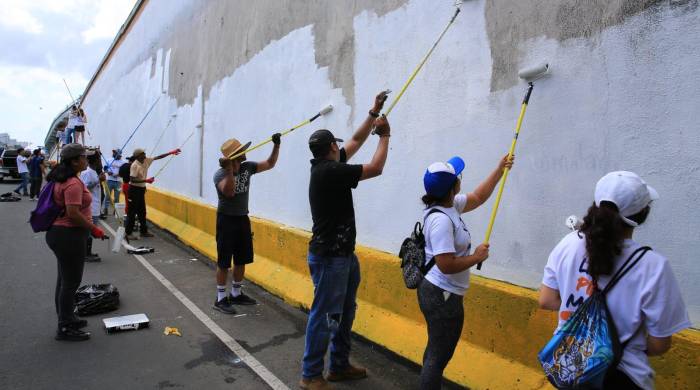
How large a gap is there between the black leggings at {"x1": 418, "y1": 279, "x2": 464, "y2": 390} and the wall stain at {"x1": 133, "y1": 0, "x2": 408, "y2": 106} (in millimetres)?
3175

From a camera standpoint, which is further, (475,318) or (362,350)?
(362,350)

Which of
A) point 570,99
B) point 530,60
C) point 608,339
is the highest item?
point 530,60

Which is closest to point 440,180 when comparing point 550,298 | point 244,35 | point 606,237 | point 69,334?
point 550,298

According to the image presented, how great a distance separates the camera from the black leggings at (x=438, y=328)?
285 centimetres

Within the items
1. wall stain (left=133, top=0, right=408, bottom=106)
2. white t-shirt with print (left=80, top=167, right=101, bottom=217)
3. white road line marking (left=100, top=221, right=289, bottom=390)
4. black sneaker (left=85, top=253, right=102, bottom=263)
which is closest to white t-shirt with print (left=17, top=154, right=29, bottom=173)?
wall stain (left=133, top=0, right=408, bottom=106)

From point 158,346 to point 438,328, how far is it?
2.90 metres

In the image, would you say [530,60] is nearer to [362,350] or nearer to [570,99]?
[570,99]

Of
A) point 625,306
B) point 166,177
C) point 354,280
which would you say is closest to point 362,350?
point 354,280

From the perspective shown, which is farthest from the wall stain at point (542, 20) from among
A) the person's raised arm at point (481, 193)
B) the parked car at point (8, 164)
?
the parked car at point (8, 164)

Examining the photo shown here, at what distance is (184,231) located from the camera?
9.91 m

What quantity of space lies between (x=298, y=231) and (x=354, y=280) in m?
2.64

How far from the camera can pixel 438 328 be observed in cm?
287

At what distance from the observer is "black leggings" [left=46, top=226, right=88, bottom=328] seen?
457 cm

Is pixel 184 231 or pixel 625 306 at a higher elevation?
pixel 625 306
